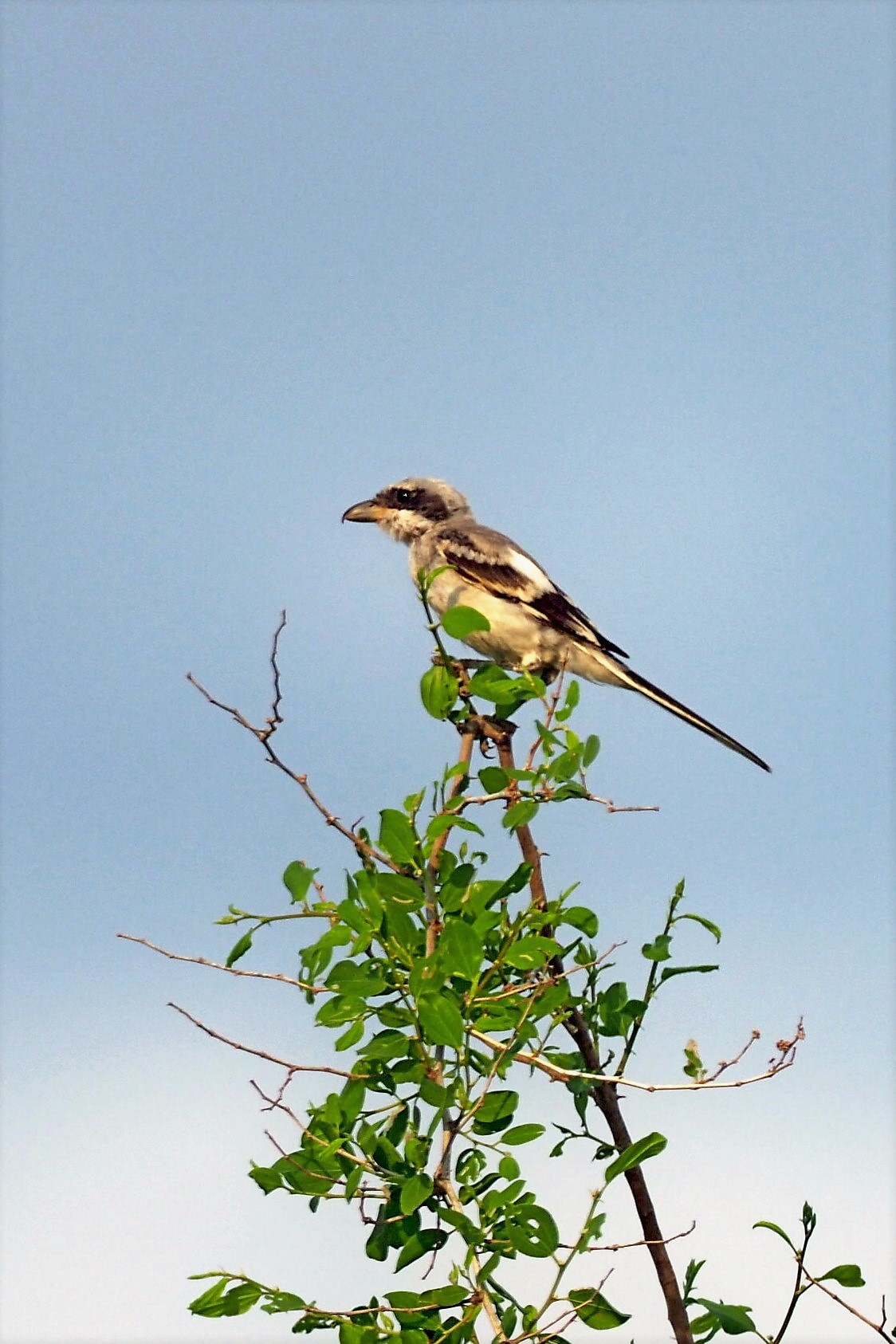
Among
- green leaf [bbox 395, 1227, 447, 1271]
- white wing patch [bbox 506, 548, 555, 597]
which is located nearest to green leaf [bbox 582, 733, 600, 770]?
green leaf [bbox 395, 1227, 447, 1271]

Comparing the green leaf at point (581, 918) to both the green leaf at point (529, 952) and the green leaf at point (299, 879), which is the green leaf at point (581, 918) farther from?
the green leaf at point (299, 879)

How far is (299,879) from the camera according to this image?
3740 mm

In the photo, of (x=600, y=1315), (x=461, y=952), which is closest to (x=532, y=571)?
(x=461, y=952)

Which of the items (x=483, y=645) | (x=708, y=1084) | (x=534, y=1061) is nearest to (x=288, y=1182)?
(x=534, y=1061)

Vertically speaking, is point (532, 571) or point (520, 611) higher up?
point (532, 571)

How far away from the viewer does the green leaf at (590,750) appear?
3.71 metres

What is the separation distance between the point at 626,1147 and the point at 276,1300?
3.67ft

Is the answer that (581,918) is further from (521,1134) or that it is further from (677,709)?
(677,709)

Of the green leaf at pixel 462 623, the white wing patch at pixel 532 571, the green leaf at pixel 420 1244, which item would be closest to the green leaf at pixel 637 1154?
the green leaf at pixel 420 1244

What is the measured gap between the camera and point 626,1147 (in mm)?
3793

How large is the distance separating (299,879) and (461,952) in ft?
2.07

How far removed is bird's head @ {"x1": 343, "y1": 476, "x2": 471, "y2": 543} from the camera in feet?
27.7

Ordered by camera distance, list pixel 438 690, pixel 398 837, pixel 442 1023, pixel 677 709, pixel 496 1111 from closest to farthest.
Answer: pixel 442 1023 < pixel 496 1111 < pixel 398 837 < pixel 438 690 < pixel 677 709

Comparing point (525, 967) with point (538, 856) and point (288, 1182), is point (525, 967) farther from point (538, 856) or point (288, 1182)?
point (288, 1182)
